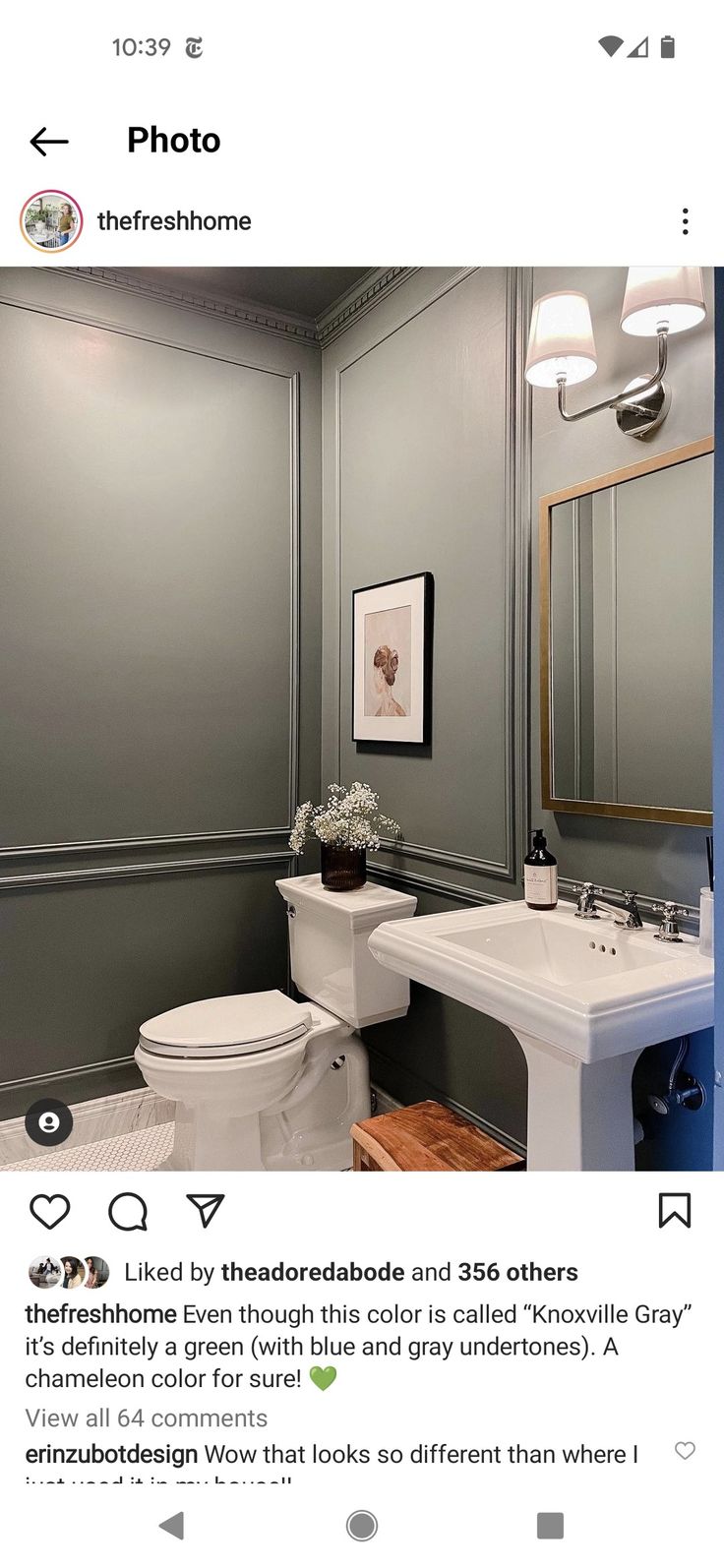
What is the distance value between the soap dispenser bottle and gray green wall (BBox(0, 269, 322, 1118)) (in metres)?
1.02

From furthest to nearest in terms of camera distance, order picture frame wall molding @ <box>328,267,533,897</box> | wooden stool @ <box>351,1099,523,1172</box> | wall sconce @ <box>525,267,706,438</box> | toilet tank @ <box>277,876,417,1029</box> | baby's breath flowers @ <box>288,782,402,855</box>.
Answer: baby's breath flowers @ <box>288,782,402,855</box> < toilet tank @ <box>277,876,417,1029</box> < picture frame wall molding @ <box>328,267,533,897</box> < wooden stool @ <box>351,1099,523,1172</box> < wall sconce @ <box>525,267,706,438</box>

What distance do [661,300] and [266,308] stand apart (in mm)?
1529

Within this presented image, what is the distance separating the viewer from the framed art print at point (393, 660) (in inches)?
70.2

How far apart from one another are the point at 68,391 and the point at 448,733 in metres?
1.24

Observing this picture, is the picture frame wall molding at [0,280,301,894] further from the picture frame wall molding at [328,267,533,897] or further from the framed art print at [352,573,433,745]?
the picture frame wall molding at [328,267,533,897]
